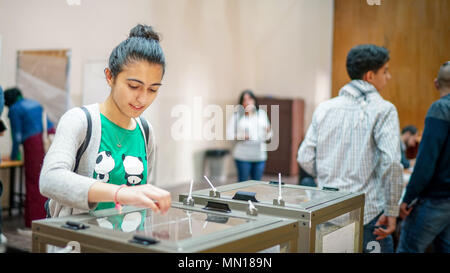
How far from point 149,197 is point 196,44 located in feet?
21.6

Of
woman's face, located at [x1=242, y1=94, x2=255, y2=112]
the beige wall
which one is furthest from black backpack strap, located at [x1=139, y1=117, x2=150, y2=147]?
woman's face, located at [x1=242, y1=94, x2=255, y2=112]

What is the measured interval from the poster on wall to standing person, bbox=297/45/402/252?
13.1 feet

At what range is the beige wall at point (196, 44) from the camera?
14.8 feet

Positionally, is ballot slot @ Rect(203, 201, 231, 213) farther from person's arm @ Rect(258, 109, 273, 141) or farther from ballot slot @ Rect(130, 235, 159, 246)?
person's arm @ Rect(258, 109, 273, 141)

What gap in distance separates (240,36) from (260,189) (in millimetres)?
7320

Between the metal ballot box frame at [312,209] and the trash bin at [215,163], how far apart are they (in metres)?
6.24

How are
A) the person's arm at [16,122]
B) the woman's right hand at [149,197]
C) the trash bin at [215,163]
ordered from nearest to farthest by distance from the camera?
1. the woman's right hand at [149,197]
2. the person's arm at [16,122]
3. the trash bin at [215,163]

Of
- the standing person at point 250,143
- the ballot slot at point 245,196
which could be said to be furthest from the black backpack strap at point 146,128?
the standing person at point 250,143

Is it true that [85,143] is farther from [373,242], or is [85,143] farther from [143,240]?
[373,242]

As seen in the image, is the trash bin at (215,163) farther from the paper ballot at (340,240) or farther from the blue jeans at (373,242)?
the paper ballot at (340,240)

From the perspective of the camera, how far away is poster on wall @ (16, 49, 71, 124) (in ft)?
16.6

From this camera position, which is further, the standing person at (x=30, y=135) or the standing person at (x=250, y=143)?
the standing person at (x=250, y=143)

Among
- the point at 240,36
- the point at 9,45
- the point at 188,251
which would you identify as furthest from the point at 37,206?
the point at 240,36

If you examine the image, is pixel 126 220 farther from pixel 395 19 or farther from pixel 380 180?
pixel 395 19
